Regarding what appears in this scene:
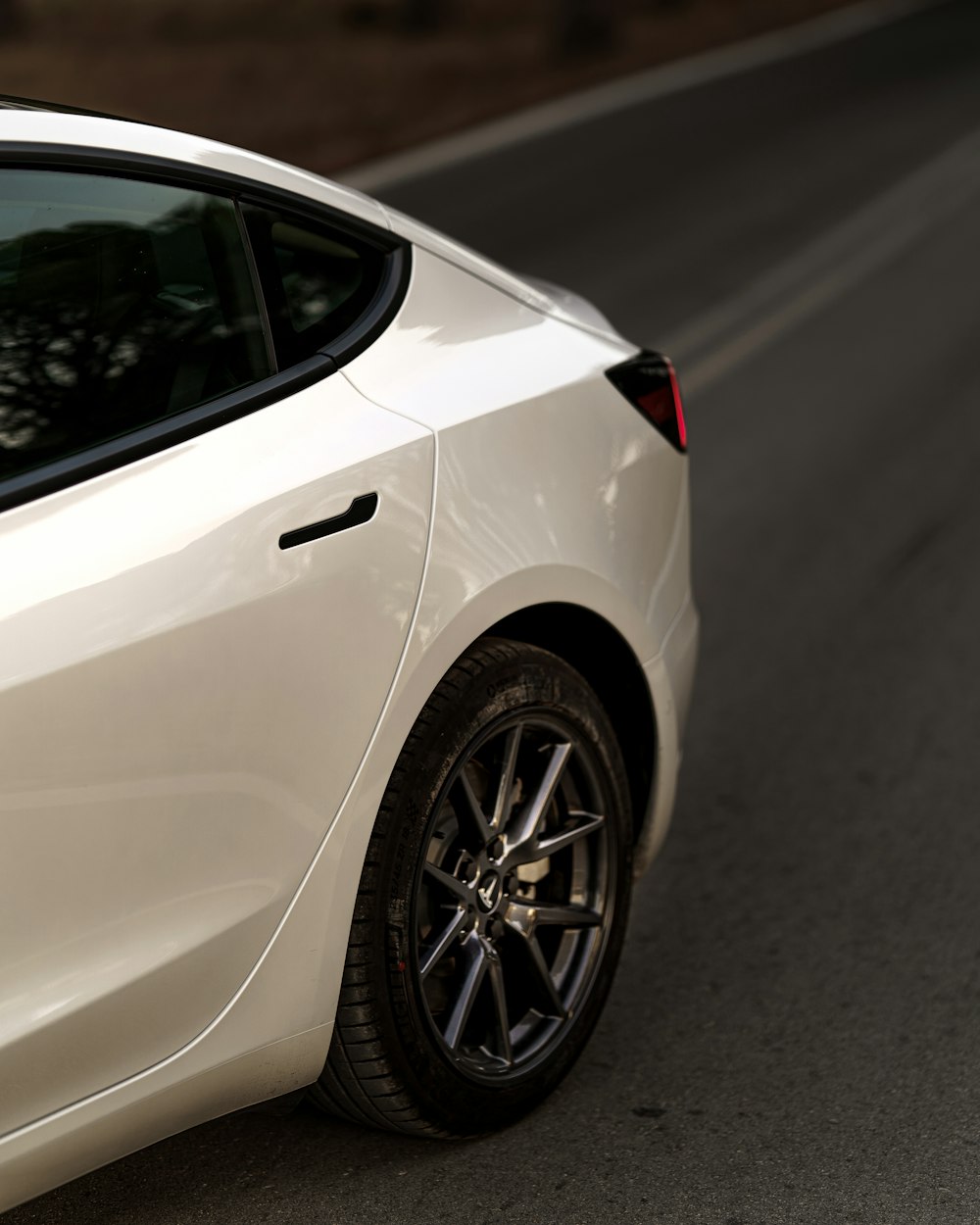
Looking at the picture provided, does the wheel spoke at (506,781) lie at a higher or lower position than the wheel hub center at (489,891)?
higher

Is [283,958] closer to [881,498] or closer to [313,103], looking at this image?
[881,498]

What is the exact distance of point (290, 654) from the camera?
7.89ft

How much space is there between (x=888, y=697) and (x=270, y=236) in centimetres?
308

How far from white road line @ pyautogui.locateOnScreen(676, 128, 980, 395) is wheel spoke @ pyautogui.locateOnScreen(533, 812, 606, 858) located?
19.8 ft

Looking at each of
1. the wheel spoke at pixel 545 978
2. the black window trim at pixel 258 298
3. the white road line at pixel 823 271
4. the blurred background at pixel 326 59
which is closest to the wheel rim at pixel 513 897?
the wheel spoke at pixel 545 978

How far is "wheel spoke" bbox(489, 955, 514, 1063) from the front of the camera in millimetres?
2947

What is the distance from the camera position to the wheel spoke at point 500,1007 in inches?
116

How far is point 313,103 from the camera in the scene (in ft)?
60.3

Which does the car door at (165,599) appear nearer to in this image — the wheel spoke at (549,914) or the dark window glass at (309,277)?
the dark window glass at (309,277)

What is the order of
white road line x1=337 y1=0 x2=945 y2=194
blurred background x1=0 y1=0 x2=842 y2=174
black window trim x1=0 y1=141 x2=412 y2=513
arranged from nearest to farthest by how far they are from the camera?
black window trim x1=0 y1=141 x2=412 y2=513
white road line x1=337 y1=0 x2=945 y2=194
blurred background x1=0 y1=0 x2=842 y2=174

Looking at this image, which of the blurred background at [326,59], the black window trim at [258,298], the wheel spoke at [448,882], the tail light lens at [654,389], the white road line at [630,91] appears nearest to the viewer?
the black window trim at [258,298]

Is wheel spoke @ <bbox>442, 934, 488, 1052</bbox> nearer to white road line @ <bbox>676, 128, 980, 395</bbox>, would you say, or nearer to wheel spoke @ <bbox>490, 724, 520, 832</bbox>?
wheel spoke @ <bbox>490, 724, 520, 832</bbox>

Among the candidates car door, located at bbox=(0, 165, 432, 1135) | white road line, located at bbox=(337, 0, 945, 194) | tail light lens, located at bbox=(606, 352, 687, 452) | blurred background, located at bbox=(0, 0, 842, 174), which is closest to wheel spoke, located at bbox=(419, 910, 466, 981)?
car door, located at bbox=(0, 165, 432, 1135)

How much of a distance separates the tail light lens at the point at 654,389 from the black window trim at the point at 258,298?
0.56 meters
